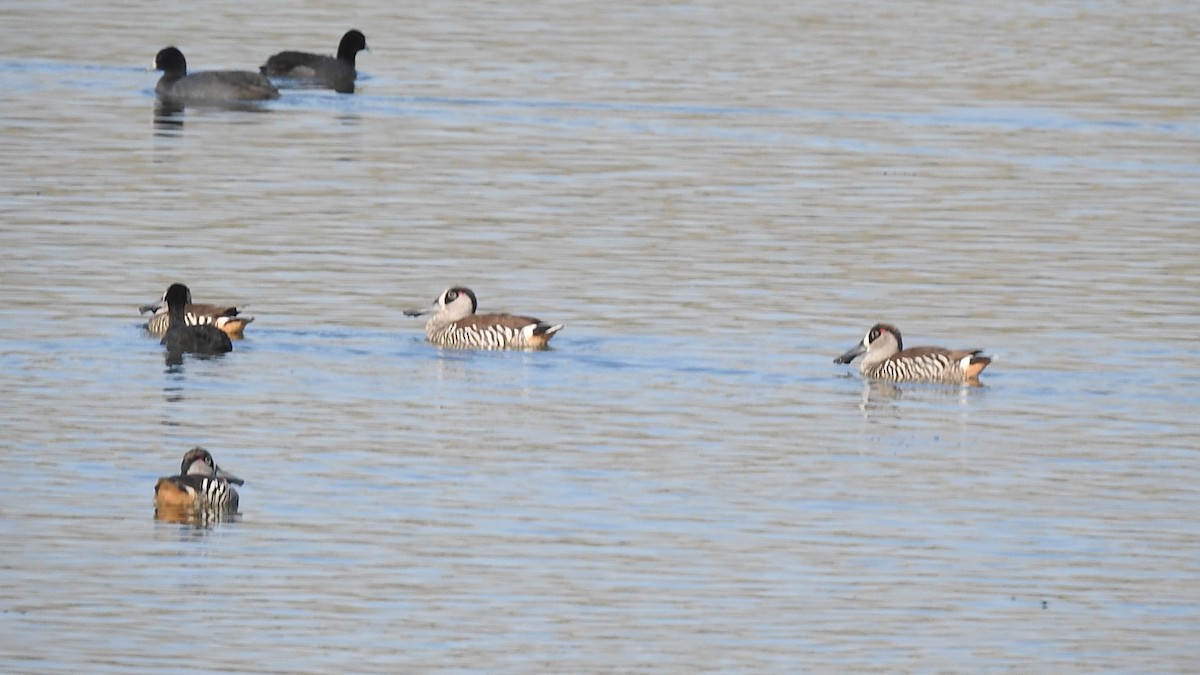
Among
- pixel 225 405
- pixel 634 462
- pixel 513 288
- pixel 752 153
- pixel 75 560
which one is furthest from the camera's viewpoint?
pixel 752 153

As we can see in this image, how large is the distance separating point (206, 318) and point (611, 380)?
3.02m

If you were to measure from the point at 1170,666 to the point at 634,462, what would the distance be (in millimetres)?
4697

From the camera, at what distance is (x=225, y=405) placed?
1759cm

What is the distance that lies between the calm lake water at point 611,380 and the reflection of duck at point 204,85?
1.41 feet

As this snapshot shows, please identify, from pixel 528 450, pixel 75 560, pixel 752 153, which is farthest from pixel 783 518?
pixel 752 153

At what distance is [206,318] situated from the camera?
19.6m

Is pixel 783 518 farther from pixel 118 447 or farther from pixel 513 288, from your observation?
pixel 513 288

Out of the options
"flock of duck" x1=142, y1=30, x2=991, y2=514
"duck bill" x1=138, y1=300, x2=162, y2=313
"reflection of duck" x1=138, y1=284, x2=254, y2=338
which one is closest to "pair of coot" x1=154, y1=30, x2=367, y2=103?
"flock of duck" x1=142, y1=30, x2=991, y2=514

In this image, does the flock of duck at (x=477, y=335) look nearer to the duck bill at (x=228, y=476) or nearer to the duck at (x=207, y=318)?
the duck at (x=207, y=318)

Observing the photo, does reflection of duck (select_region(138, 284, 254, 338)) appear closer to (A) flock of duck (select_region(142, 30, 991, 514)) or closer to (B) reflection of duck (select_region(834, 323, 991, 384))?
(A) flock of duck (select_region(142, 30, 991, 514))

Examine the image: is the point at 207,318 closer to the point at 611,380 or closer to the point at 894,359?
the point at 611,380

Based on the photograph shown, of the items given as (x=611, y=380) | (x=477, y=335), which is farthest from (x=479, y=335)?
(x=611, y=380)

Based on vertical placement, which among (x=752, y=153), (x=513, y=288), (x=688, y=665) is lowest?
(x=688, y=665)

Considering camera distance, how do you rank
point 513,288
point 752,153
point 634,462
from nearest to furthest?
point 634,462 < point 513,288 < point 752,153
